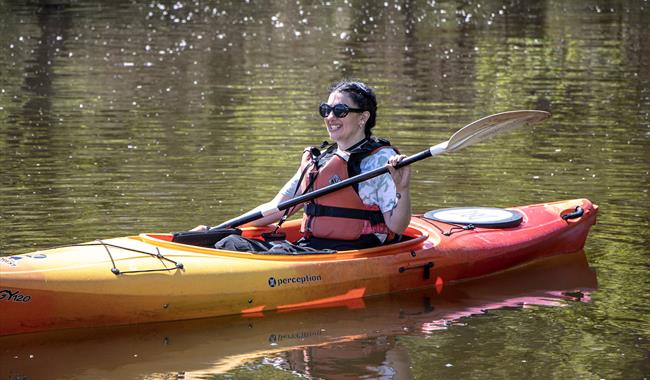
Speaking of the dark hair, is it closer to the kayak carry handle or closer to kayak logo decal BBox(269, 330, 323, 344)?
kayak logo decal BBox(269, 330, 323, 344)

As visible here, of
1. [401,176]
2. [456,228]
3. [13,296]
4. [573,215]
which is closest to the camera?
[13,296]

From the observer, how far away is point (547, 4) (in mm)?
27484

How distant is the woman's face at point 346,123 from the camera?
6.02 meters

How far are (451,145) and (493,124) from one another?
40 cm

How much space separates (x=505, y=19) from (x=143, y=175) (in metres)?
16.5

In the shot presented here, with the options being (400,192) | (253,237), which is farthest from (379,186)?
(253,237)

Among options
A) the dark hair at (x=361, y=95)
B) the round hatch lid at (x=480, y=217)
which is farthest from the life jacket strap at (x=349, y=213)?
the round hatch lid at (x=480, y=217)

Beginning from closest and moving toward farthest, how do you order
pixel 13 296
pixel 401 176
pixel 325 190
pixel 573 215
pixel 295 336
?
pixel 13 296, pixel 295 336, pixel 401 176, pixel 325 190, pixel 573 215

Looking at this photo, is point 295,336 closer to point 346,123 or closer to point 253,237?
point 253,237

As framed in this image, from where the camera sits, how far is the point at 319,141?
10969 mm

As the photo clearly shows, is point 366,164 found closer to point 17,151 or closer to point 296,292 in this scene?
point 296,292

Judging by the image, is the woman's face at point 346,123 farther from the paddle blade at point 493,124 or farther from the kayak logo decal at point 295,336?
the kayak logo decal at point 295,336

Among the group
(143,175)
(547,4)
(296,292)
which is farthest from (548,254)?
(547,4)

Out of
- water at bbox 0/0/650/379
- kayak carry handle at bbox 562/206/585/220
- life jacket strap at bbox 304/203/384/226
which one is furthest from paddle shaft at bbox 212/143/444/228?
kayak carry handle at bbox 562/206/585/220
